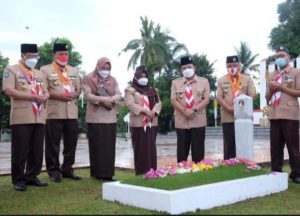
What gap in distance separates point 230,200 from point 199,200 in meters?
0.54

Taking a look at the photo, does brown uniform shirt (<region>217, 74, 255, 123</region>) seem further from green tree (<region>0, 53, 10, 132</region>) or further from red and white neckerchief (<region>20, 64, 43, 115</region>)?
green tree (<region>0, 53, 10, 132</region>)

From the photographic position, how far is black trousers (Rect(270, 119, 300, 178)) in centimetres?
653

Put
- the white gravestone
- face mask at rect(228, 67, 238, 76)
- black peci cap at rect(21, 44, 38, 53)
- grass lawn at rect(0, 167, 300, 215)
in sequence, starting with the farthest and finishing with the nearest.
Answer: face mask at rect(228, 67, 238, 76) → the white gravestone → black peci cap at rect(21, 44, 38, 53) → grass lawn at rect(0, 167, 300, 215)

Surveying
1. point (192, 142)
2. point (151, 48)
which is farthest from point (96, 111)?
point (151, 48)

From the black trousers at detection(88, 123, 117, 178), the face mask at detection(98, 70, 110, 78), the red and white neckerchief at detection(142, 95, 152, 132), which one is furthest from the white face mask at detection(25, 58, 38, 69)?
the red and white neckerchief at detection(142, 95, 152, 132)

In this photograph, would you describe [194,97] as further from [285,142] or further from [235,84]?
[285,142]

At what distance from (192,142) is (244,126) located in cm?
109

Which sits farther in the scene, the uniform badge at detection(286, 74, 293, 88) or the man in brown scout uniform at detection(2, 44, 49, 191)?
the uniform badge at detection(286, 74, 293, 88)

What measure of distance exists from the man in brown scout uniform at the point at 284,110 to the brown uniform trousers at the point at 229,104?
2.40ft

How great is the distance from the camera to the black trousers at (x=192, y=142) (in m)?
7.09

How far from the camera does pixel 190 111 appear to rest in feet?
23.0

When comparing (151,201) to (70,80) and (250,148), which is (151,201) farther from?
(70,80)

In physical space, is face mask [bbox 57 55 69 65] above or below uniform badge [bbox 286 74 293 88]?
above

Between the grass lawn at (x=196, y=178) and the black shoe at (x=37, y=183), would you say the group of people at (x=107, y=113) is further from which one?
the grass lawn at (x=196, y=178)
